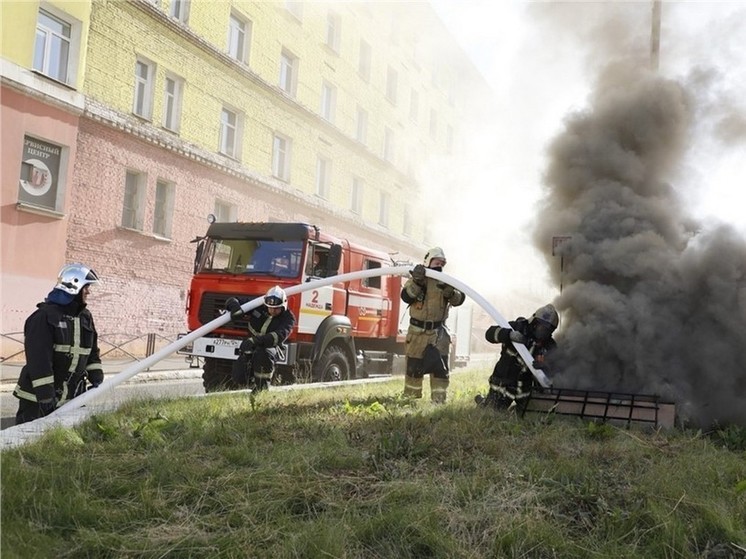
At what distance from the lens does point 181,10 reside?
54.3ft

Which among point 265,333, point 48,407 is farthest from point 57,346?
point 265,333

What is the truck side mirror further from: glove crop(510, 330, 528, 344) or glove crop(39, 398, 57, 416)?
glove crop(39, 398, 57, 416)

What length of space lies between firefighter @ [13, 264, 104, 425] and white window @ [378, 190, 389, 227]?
68.2 feet

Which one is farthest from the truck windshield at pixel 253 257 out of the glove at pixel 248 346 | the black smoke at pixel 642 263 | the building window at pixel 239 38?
the building window at pixel 239 38

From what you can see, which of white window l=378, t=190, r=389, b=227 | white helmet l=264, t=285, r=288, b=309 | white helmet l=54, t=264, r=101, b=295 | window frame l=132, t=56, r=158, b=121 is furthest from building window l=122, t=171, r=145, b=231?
white window l=378, t=190, r=389, b=227

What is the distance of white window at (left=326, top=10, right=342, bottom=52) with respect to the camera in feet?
70.0

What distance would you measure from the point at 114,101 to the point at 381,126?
1137 cm

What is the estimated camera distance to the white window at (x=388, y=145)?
80.9ft

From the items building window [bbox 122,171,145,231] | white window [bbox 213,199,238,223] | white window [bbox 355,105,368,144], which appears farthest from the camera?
white window [bbox 355,105,368,144]

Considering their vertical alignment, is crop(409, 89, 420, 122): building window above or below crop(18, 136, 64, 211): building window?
above

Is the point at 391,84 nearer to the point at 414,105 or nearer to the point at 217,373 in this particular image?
the point at 414,105

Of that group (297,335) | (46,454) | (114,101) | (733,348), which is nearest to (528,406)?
(733,348)

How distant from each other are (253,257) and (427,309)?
3.03 m

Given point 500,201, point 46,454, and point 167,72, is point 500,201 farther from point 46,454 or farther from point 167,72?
point 46,454
